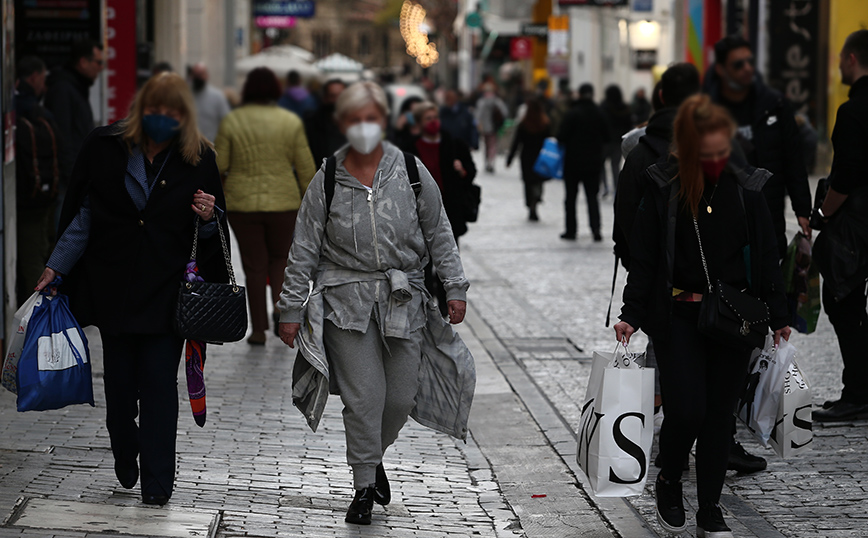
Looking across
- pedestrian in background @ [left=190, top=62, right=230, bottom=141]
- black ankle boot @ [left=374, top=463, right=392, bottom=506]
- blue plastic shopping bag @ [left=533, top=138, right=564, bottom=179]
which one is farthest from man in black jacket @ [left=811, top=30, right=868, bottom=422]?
pedestrian in background @ [left=190, top=62, right=230, bottom=141]

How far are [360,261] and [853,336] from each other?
10.9ft

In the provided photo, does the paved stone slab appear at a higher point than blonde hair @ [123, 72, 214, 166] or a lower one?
lower

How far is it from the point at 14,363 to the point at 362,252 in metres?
1.51

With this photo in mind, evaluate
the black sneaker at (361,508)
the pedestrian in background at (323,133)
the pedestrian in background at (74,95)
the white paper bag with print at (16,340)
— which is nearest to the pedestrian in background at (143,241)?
the white paper bag with print at (16,340)

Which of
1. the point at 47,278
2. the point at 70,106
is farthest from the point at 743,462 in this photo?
the point at 70,106

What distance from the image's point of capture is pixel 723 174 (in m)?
5.05

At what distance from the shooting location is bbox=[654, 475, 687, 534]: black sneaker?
17.3ft

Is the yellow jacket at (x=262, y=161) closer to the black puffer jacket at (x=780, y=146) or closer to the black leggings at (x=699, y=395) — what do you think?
the black puffer jacket at (x=780, y=146)

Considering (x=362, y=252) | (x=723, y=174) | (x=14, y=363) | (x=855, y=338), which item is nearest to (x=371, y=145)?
(x=362, y=252)

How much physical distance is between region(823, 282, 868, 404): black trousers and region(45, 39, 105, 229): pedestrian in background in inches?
225

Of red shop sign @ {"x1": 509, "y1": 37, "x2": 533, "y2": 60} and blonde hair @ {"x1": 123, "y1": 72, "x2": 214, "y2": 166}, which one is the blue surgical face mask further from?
red shop sign @ {"x1": 509, "y1": 37, "x2": 533, "y2": 60}

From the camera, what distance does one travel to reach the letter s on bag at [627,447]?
16.6ft

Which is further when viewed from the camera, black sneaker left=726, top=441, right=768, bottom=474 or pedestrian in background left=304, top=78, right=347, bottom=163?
pedestrian in background left=304, top=78, right=347, bottom=163

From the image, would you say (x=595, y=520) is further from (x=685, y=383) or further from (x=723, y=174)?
(x=723, y=174)
